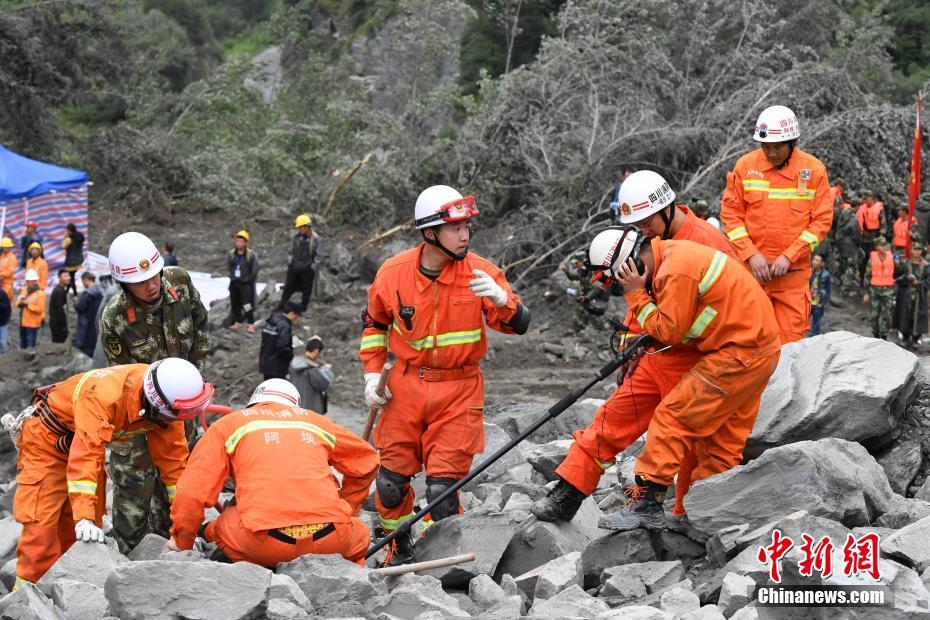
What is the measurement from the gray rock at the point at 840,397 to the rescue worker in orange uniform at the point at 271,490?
2499mm

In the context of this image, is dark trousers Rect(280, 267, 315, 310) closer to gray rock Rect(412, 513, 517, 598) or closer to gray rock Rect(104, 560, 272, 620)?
gray rock Rect(412, 513, 517, 598)

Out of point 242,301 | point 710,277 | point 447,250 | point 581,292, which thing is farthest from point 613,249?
point 242,301

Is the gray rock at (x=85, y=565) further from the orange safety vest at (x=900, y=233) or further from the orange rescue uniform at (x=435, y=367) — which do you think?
the orange safety vest at (x=900, y=233)

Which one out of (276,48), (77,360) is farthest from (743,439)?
(276,48)

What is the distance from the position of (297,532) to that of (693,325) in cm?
199

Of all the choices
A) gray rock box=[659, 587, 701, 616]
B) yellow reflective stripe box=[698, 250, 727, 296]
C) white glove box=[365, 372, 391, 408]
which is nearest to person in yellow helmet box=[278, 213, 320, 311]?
white glove box=[365, 372, 391, 408]

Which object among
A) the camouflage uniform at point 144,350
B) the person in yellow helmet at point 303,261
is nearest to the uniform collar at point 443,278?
the camouflage uniform at point 144,350

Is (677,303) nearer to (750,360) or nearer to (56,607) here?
(750,360)

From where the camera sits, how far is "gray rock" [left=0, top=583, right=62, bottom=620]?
4.21m

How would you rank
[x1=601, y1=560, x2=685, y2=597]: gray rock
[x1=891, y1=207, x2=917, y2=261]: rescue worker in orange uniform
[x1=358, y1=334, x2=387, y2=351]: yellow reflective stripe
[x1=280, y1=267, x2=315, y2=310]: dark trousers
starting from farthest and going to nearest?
[x1=280, y1=267, x2=315, y2=310]: dark trousers < [x1=891, y1=207, x2=917, y2=261]: rescue worker in orange uniform < [x1=358, y1=334, x2=387, y2=351]: yellow reflective stripe < [x1=601, y1=560, x2=685, y2=597]: gray rock

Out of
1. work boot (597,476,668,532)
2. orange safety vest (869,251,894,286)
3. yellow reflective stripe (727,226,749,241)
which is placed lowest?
orange safety vest (869,251,894,286)

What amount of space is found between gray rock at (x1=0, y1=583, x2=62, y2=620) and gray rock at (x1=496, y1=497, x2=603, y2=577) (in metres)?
2.15

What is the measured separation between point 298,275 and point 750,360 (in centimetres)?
1092

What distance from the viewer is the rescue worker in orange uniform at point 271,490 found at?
4.89m
